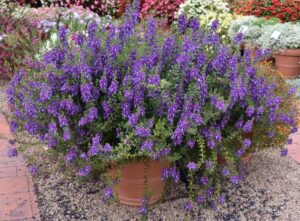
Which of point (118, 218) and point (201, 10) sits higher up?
point (201, 10)

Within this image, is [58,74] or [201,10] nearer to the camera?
[58,74]

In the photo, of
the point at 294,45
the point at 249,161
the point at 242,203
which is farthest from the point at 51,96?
the point at 294,45

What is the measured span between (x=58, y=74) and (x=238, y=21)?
188 inches

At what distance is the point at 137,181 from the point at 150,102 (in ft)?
1.66

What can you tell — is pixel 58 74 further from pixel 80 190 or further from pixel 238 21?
pixel 238 21

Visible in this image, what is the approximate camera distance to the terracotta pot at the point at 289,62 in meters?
5.88

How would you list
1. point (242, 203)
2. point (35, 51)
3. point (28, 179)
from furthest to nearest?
point (35, 51)
point (28, 179)
point (242, 203)

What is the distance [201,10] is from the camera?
731cm

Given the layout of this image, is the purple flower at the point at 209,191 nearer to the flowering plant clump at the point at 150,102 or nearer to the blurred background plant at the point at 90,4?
the flowering plant clump at the point at 150,102

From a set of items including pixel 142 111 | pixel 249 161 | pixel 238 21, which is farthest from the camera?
pixel 238 21

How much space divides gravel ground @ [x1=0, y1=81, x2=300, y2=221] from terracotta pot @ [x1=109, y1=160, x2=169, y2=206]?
7 centimetres

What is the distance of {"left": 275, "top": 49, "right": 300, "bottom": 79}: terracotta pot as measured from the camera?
19.3 ft

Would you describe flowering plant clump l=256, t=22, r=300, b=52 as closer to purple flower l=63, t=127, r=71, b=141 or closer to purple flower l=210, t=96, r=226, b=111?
purple flower l=210, t=96, r=226, b=111

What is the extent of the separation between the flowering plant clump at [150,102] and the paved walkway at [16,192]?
477 mm
